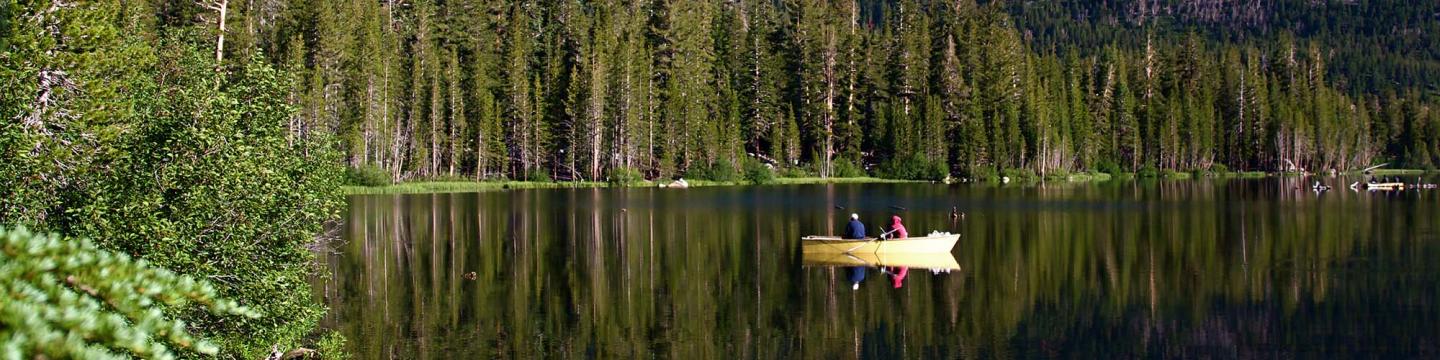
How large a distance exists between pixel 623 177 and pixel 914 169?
26.1 metres

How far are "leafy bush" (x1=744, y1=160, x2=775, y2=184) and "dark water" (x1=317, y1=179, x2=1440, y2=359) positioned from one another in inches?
1671

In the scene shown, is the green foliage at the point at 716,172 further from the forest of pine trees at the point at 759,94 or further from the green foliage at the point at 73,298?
the green foliage at the point at 73,298

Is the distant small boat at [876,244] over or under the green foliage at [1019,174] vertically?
under

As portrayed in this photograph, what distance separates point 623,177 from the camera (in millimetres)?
87375

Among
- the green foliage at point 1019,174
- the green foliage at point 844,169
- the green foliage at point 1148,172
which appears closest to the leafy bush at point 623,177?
the green foliage at point 844,169

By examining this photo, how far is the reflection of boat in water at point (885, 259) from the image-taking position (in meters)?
31.7

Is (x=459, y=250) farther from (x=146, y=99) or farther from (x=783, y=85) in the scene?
(x=783, y=85)

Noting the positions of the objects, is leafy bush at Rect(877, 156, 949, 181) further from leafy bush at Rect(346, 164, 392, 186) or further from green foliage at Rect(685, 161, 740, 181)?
leafy bush at Rect(346, 164, 392, 186)

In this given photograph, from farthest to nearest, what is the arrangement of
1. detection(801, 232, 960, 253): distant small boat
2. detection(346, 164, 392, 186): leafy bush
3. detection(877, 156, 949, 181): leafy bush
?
detection(877, 156, 949, 181): leafy bush
detection(346, 164, 392, 186): leafy bush
detection(801, 232, 960, 253): distant small boat

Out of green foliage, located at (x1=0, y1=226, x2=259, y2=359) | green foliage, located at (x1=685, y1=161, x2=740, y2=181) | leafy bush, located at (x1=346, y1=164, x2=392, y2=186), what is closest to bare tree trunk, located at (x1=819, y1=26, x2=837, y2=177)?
green foliage, located at (x1=685, y1=161, x2=740, y2=181)

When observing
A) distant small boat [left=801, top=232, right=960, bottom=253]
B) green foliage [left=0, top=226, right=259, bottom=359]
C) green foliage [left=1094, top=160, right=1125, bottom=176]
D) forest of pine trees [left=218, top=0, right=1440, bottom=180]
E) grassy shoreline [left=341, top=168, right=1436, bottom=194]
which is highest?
forest of pine trees [left=218, top=0, right=1440, bottom=180]

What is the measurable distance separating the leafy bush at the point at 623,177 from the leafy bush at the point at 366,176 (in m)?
18.0

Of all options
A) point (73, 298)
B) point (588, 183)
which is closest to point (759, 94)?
point (588, 183)

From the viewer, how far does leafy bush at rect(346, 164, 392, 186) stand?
73.4 metres
